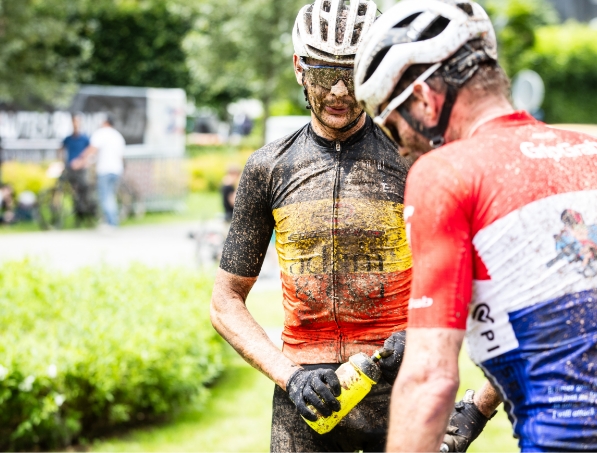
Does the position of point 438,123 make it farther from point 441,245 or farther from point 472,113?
point 441,245

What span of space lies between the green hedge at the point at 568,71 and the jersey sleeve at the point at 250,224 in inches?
1284

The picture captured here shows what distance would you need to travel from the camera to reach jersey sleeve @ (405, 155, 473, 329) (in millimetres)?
1957

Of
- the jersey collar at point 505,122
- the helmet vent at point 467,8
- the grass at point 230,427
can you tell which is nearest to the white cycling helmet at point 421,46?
the helmet vent at point 467,8

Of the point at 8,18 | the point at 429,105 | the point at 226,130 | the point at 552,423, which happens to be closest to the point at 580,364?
the point at 552,423

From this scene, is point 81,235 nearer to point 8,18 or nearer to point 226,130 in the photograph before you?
point 8,18

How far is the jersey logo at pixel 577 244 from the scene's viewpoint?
77.9 inches

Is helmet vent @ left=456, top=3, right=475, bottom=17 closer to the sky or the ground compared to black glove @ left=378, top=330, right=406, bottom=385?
closer to the sky

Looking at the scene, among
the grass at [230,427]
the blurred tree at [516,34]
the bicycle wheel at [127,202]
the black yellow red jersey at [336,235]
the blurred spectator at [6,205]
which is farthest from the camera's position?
the blurred tree at [516,34]

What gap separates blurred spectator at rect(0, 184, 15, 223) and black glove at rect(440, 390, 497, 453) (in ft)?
52.5

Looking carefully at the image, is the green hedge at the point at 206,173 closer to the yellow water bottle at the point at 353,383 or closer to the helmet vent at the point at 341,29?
the helmet vent at the point at 341,29

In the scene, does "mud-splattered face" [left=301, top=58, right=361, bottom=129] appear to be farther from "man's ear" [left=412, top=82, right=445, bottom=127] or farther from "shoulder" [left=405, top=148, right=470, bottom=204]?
"shoulder" [left=405, top=148, right=470, bottom=204]

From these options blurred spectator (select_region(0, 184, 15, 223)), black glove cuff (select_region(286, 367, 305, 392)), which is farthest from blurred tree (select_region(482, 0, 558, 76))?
black glove cuff (select_region(286, 367, 305, 392))

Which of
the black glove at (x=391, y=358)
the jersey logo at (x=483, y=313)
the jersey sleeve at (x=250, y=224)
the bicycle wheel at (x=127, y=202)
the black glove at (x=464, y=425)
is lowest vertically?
the bicycle wheel at (x=127, y=202)

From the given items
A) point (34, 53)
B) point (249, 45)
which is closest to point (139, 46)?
point (34, 53)
